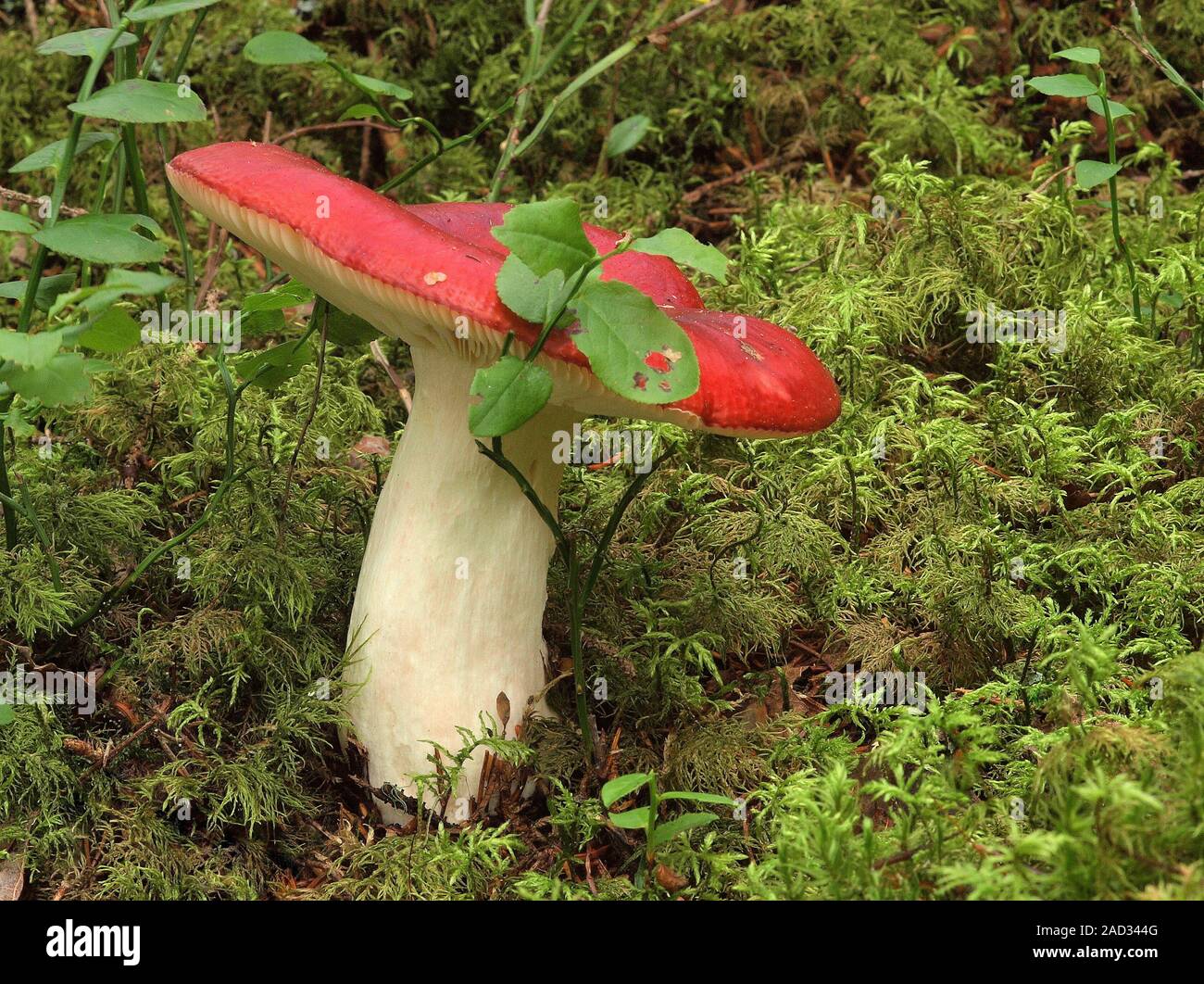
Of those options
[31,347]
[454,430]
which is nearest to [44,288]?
[31,347]

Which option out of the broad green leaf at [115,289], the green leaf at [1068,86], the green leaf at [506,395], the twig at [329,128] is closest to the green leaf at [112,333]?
the broad green leaf at [115,289]

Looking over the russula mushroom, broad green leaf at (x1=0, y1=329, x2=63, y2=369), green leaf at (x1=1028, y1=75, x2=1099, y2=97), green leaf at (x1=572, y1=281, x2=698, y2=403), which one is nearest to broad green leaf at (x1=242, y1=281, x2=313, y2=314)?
the russula mushroom

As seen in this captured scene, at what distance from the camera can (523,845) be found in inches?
98.0

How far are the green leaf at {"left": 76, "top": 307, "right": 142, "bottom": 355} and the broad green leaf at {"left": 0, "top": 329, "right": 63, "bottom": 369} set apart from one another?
40 cm

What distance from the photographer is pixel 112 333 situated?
249 centimetres

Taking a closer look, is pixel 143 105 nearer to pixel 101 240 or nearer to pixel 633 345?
pixel 101 240

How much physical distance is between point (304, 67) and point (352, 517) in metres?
2.27

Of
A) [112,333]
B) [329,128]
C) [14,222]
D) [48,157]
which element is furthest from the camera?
[329,128]

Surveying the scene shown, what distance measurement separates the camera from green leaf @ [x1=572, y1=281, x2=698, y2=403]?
6.43ft

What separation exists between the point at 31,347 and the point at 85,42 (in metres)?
0.69

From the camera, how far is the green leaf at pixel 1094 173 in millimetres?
3188

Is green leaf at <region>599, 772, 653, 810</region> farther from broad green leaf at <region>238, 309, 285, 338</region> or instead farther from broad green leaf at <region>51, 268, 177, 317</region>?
broad green leaf at <region>238, 309, 285, 338</region>

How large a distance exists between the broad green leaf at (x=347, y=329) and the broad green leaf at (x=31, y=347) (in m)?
0.77

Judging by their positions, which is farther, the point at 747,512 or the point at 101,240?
the point at 747,512
